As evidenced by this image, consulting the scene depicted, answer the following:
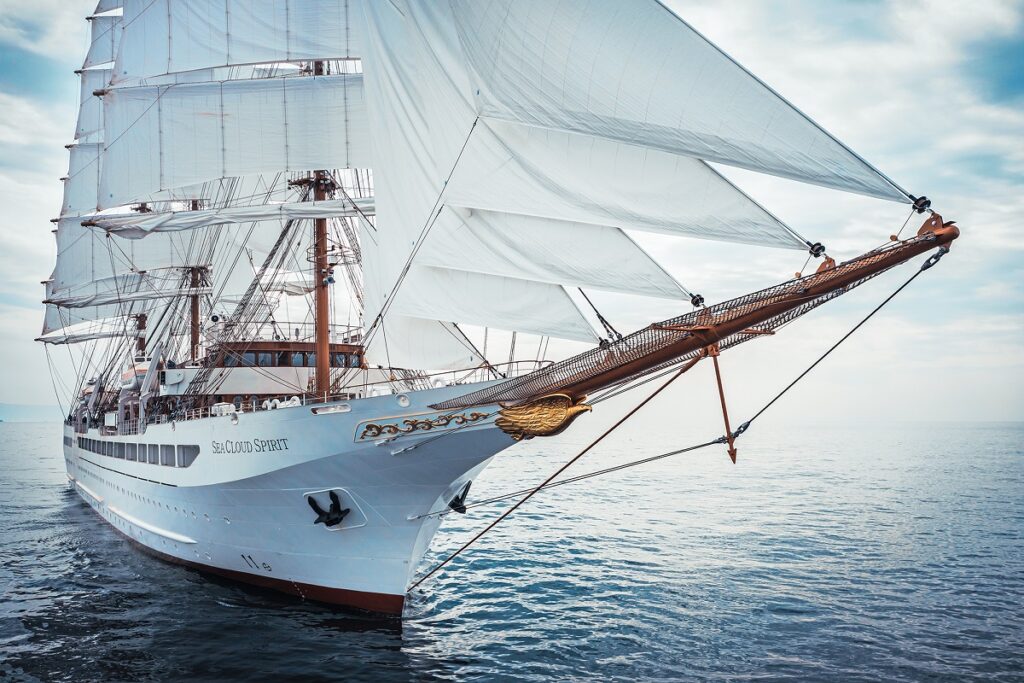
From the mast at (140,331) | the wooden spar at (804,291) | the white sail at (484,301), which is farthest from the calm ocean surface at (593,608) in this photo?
the mast at (140,331)

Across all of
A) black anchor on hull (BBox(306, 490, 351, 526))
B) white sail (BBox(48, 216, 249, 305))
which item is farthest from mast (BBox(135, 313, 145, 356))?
black anchor on hull (BBox(306, 490, 351, 526))

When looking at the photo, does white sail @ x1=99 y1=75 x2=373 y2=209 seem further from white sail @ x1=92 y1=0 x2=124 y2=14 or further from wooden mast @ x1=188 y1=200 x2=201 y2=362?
white sail @ x1=92 y1=0 x2=124 y2=14

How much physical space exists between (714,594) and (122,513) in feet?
74.1

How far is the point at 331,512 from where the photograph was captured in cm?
1652

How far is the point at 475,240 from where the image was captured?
1547 cm

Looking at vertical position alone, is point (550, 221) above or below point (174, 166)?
below

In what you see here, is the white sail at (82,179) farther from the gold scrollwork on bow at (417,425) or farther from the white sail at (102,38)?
the gold scrollwork on bow at (417,425)

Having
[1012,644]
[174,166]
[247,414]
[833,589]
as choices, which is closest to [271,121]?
[174,166]

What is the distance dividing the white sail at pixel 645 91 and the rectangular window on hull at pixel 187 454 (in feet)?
45.0

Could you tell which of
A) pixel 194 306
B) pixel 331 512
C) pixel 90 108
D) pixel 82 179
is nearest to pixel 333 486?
pixel 331 512

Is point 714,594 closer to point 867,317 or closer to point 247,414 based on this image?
point 867,317

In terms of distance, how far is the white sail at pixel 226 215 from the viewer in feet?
73.4

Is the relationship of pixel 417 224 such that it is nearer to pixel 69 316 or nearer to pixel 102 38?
pixel 102 38

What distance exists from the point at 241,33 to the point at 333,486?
61.2ft
